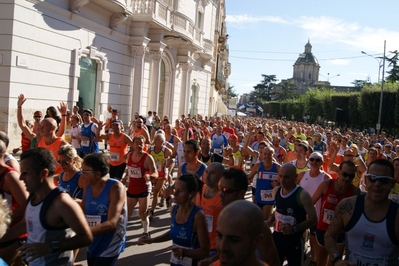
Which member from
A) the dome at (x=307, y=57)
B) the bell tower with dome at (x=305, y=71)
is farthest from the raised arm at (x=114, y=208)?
the dome at (x=307, y=57)

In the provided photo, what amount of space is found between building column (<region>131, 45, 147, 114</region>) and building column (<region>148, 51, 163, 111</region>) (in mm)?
1730

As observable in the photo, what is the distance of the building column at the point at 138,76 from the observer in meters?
20.5

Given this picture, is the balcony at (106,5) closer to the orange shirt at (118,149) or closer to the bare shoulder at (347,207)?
the orange shirt at (118,149)

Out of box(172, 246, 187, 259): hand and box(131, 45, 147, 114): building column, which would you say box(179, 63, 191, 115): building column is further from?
box(172, 246, 187, 259): hand

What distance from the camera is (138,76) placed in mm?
20922

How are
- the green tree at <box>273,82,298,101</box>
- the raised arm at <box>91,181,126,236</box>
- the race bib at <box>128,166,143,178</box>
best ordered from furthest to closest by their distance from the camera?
the green tree at <box>273,82,298,101</box>
the race bib at <box>128,166,143,178</box>
the raised arm at <box>91,181,126,236</box>

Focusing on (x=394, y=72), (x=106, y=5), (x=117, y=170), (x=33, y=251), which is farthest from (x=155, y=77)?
(x=394, y=72)

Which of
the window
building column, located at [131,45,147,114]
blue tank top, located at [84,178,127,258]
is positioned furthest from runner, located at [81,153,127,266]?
building column, located at [131,45,147,114]

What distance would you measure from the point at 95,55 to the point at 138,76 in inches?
145

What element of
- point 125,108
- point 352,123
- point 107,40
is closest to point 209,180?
point 107,40

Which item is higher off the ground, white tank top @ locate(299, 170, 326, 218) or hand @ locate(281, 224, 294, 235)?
white tank top @ locate(299, 170, 326, 218)

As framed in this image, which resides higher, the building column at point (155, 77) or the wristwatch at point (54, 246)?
the building column at point (155, 77)

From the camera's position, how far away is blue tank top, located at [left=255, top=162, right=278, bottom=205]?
677 cm

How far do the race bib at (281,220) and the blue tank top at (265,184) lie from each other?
187 cm
